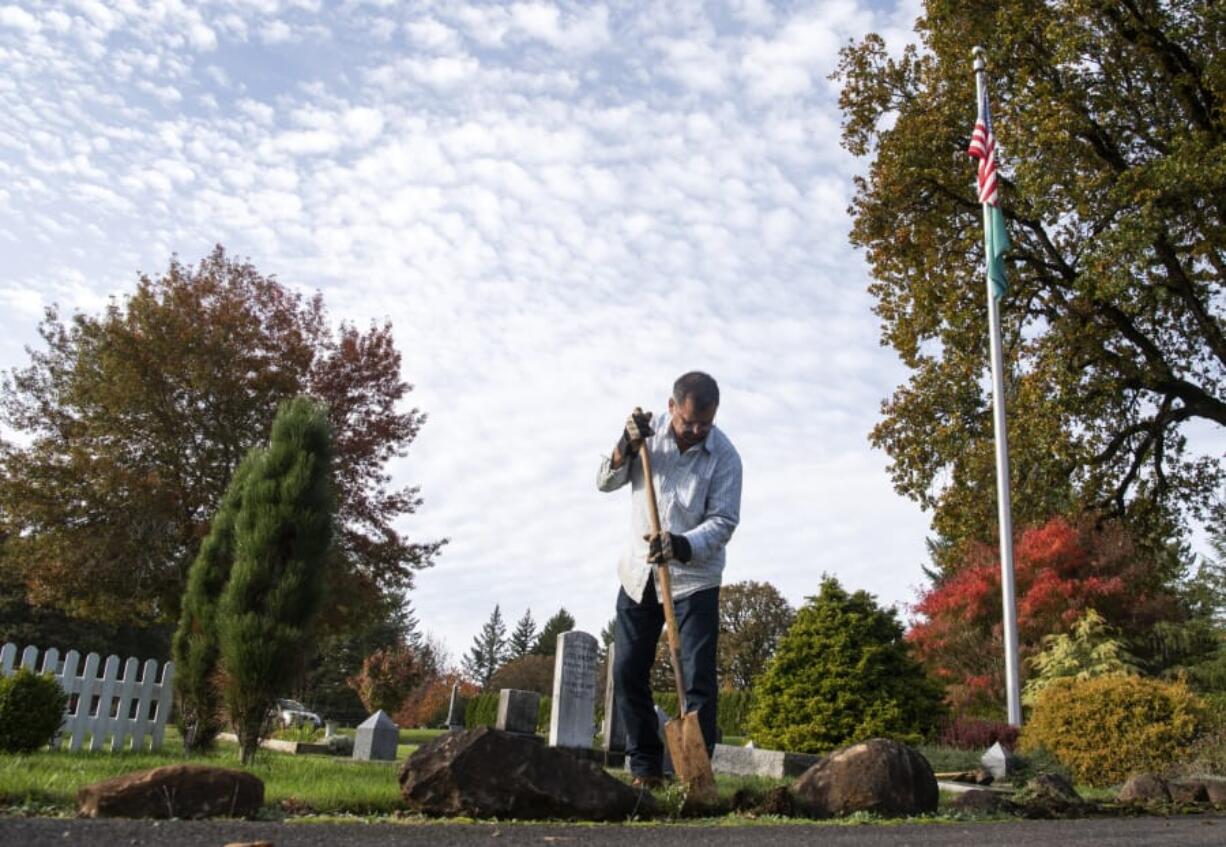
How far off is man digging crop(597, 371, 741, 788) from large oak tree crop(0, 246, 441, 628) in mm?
13925

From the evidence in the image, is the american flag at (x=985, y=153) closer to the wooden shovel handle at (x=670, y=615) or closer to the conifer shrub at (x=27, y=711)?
the wooden shovel handle at (x=670, y=615)

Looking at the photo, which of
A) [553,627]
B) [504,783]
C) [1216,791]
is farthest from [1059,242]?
[553,627]

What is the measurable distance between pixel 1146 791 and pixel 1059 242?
11944 millimetres

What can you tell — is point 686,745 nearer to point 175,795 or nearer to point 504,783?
point 504,783

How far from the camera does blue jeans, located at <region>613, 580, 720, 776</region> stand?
189 inches

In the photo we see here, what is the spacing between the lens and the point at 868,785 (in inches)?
191

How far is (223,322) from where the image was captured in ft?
59.8

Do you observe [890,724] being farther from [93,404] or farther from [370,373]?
[93,404]

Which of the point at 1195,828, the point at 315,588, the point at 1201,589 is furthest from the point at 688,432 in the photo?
the point at 1201,589

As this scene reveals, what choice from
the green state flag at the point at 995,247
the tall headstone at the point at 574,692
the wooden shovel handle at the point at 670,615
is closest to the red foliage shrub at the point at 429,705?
the tall headstone at the point at 574,692

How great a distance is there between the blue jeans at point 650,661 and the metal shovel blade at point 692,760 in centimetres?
12

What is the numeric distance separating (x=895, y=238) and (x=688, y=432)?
1289cm

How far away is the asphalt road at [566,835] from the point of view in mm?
3082

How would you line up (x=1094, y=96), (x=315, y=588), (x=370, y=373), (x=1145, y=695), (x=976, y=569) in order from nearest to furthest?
(x=315, y=588), (x=1145, y=695), (x=1094, y=96), (x=370, y=373), (x=976, y=569)
